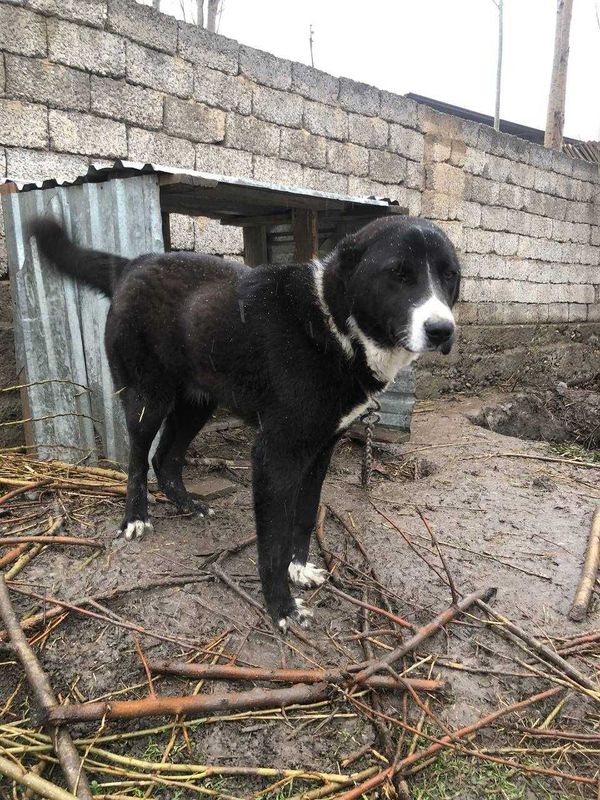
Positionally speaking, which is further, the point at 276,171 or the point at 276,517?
the point at 276,171

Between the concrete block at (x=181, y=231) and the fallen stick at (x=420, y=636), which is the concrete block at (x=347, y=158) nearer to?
the concrete block at (x=181, y=231)

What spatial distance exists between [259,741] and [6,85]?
13.6ft

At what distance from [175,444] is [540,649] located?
214cm

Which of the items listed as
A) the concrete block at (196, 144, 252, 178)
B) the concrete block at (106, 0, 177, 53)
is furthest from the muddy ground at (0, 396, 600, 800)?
the concrete block at (106, 0, 177, 53)

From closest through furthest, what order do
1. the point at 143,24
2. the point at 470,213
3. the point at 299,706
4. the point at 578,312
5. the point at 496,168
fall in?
the point at 299,706 < the point at 143,24 < the point at 470,213 < the point at 496,168 < the point at 578,312

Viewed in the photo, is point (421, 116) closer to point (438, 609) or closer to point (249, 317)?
point (249, 317)

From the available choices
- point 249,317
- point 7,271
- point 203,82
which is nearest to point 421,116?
point 203,82

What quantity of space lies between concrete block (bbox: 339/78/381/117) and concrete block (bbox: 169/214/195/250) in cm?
237

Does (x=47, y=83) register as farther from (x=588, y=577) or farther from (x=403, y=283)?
(x=588, y=577)

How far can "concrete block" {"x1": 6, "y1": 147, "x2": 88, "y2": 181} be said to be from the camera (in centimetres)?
402

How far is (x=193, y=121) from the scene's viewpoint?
5074 millimetres

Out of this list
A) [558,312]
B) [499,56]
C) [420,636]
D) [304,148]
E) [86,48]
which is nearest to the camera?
[420,636]

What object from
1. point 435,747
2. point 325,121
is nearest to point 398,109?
point 325,121

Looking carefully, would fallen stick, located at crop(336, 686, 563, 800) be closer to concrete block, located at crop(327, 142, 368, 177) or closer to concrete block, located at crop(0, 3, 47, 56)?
concrete block, located at crop(0, 3, 47, 56)
